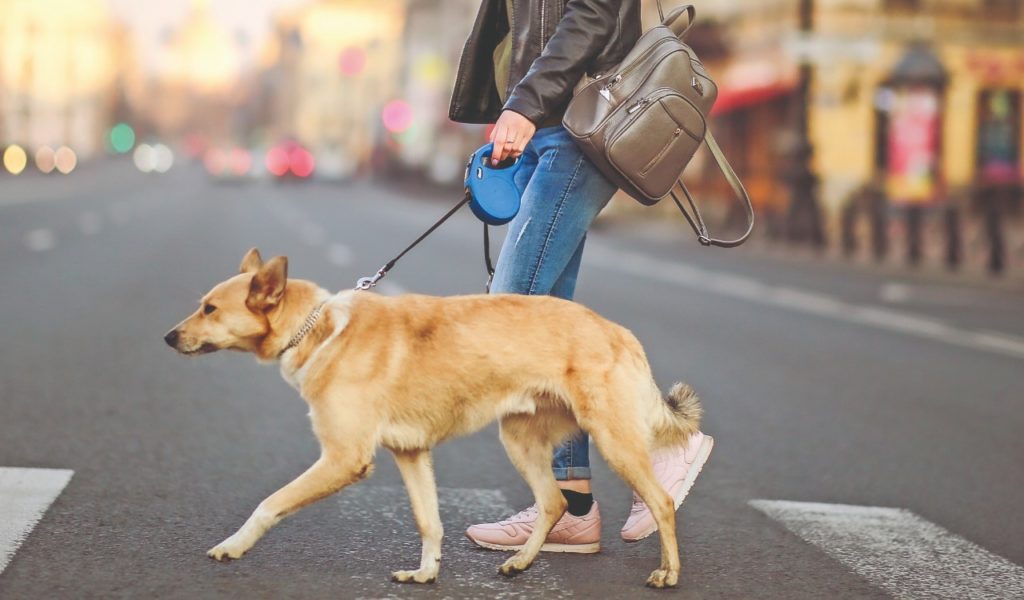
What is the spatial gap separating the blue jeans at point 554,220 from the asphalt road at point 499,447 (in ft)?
1.20

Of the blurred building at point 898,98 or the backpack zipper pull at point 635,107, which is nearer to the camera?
the backpack zipper pull at point 635,107

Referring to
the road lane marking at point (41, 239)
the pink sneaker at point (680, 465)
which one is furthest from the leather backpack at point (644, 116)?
the road lane marking at point (41, 239)

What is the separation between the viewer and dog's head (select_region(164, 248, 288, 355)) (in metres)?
4.23

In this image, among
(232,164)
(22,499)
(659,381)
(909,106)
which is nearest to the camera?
(22,499)

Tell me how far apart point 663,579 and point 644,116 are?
1.39m

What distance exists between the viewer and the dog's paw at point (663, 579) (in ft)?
14.3

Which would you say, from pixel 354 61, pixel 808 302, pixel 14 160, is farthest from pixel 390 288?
pixel 354 61

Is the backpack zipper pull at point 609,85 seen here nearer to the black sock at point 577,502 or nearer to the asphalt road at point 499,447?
the black sock at point 577,502

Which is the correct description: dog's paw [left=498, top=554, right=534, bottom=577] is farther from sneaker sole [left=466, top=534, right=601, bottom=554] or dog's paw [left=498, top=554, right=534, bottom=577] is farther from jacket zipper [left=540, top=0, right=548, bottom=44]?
jacket zipper [left=540, top=0, right=548, bottom=44]

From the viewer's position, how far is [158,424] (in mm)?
7215

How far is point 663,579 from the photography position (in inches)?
172

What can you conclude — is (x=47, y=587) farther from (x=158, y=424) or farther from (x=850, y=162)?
(x=850, y=162)

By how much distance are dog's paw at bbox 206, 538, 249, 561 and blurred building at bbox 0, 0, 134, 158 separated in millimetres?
175821

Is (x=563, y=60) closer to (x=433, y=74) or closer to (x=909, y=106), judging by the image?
(x=909, y=106)
